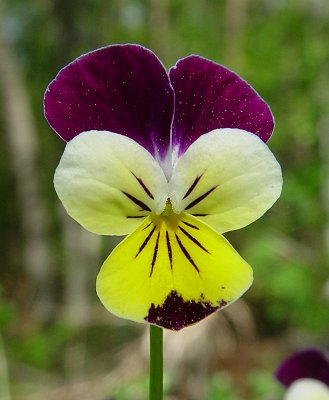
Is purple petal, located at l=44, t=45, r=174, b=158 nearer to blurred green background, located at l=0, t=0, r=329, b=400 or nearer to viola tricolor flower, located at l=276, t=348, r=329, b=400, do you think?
viola tricolor flower, located at l=276, t=348, r=329, b=400

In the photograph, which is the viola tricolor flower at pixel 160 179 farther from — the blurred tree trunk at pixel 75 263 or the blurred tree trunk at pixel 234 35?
the blurred tree trunk at pixel 75 263

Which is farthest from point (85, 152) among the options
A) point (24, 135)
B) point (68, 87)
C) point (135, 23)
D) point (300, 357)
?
point (135, 23)

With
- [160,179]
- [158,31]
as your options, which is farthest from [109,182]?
[158,31]

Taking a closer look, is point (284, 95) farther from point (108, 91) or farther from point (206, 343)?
point (108, 91)

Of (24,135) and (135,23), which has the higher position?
(135,23)

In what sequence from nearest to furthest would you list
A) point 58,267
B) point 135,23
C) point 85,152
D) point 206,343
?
point 85,152 → point 206,343 → point 58,267 → point 135,23

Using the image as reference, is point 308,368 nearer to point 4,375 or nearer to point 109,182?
point 109,182

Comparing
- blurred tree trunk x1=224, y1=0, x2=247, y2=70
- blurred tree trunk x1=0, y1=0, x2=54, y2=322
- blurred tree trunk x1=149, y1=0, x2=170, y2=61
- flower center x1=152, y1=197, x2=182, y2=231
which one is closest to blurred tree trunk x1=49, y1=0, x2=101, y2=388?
blurred tree trunk x1=0, y1=0, x2=54, y2=322
